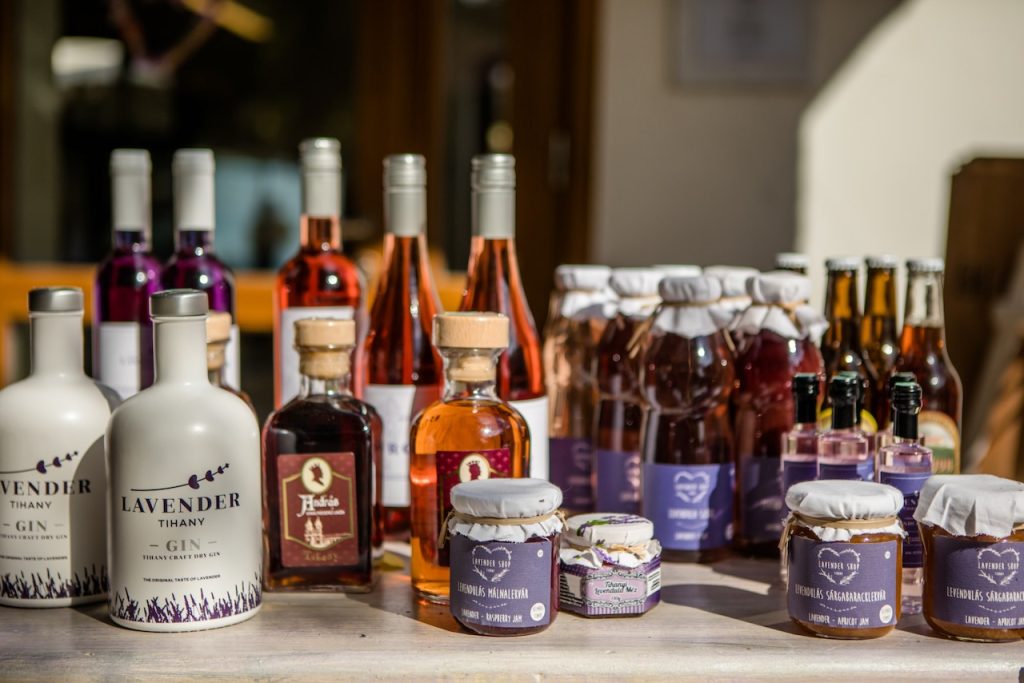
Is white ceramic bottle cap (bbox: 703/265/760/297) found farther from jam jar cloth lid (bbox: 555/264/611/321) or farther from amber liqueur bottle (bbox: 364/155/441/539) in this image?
amber liqueur bottle (bbox: 364/155/441/539)

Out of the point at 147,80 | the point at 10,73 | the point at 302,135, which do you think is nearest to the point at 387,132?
the point at 302,135

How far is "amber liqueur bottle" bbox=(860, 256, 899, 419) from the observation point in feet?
3.37

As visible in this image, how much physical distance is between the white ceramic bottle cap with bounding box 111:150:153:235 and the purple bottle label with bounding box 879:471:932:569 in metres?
0.69

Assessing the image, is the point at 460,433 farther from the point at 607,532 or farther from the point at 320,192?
the point at 320,192

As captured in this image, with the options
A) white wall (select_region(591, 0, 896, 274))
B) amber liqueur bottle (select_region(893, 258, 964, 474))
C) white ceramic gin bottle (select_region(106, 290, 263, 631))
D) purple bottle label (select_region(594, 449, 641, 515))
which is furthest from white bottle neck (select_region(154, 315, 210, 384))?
white wall (select_region(591, 0, 896, 274))

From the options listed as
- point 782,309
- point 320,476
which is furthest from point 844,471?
point 320,476

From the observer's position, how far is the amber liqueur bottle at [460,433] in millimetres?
836

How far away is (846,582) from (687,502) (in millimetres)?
206

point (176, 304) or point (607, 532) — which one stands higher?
point (176, 304)

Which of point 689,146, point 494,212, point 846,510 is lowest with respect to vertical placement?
point 846,510

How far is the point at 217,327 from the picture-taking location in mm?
906

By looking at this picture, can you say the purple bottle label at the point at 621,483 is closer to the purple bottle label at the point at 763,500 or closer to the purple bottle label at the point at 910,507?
the purple bottle label at the point at 763,500

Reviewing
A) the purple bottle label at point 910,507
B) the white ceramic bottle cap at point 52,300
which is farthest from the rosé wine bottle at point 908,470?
the white ceramic bottle cap at point 52,300

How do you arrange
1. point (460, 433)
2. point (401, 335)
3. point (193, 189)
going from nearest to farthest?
1. point (460, 433)
2. point (193, 189)
3. point (401, 335)
